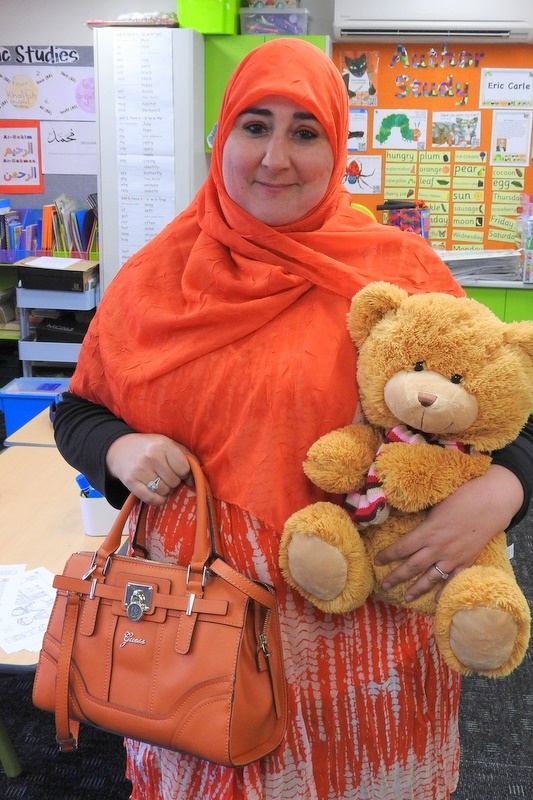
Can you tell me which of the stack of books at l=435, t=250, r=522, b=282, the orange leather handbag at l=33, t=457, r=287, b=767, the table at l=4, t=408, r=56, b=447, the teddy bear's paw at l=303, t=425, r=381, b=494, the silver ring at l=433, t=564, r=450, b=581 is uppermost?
the stack of books at l=435, t=250, r=522, b=282

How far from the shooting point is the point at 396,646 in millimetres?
1042

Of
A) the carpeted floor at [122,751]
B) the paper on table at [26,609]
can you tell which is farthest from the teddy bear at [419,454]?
the carpeted floor at [122,751]

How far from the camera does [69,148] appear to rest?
4.22 m

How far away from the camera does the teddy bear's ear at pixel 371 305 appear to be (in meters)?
0.96

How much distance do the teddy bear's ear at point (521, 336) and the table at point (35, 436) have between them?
5.40ft

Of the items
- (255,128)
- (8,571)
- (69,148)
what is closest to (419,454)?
(255,128)

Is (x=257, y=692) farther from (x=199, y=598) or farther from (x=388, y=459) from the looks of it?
(x=388, y=459)

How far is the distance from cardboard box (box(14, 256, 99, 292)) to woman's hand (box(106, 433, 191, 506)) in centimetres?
280

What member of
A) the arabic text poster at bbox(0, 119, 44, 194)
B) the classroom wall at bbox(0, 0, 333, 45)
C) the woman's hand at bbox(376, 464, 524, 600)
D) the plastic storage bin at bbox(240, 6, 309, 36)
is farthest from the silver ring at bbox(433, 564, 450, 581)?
the arabic text poster at bbox(0, 119, 44, 194)

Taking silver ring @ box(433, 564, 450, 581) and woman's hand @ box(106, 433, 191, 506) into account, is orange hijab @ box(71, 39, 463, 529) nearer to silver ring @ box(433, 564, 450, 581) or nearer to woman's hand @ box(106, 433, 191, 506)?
woman's hand @ box(106, 433, 191, 506)

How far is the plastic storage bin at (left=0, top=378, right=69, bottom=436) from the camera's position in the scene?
312cm

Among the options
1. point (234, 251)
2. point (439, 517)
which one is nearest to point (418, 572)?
point (439, 517)

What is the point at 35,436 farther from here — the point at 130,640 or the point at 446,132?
the point at 446,132

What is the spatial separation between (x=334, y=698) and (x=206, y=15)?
3151mm
